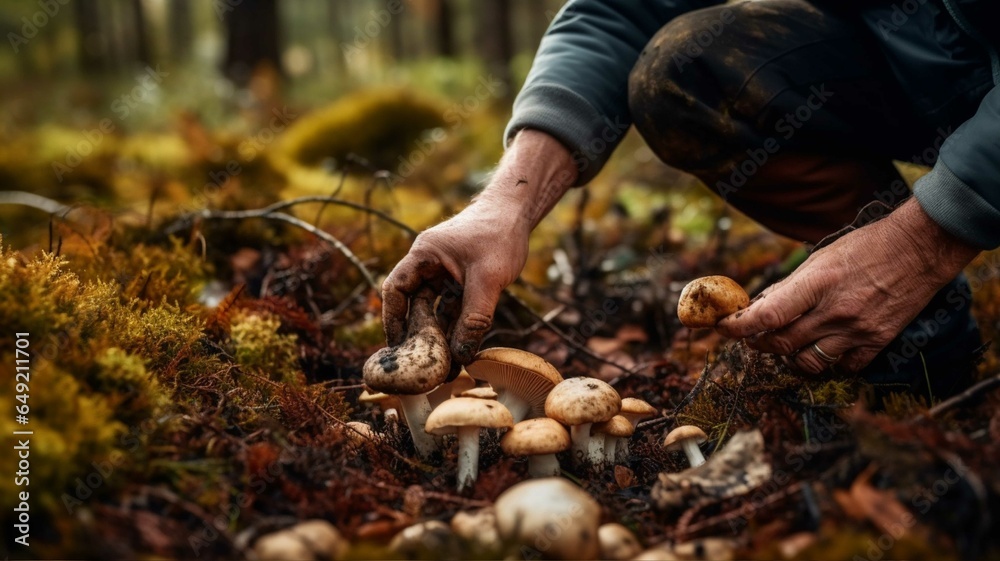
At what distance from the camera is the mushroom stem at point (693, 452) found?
2.31m

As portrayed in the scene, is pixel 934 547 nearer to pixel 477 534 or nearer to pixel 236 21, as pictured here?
pixel 477 534

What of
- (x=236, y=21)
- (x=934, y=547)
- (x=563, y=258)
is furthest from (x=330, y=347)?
(x=236, y=21)

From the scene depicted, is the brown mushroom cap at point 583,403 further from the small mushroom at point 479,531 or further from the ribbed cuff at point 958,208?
the ribbed cuff at point 958,208

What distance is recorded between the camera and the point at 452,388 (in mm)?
2797

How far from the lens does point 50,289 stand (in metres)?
2.35

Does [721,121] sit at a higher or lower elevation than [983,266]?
higher

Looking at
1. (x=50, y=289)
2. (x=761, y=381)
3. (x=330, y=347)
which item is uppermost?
(x=50, y=289)

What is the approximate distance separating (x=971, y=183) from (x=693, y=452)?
1.24 metres

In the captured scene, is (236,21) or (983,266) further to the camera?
(236,21)

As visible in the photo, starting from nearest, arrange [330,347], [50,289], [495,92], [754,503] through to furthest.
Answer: [754,503] < [50,289] < [330,347] < [495,92]

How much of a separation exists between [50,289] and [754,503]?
235cm
